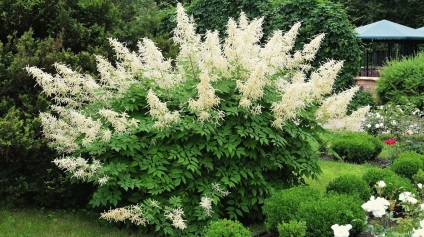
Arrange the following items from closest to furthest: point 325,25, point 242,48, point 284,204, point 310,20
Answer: point 284,204
point 242,48
point 325,25
point 310,20

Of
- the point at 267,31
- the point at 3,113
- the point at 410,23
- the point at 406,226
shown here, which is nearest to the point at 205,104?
the point at 406,226

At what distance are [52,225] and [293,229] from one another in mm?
2679

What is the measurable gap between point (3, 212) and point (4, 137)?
1044mm

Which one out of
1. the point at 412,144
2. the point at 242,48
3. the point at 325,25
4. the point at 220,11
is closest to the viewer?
the point at 242,48

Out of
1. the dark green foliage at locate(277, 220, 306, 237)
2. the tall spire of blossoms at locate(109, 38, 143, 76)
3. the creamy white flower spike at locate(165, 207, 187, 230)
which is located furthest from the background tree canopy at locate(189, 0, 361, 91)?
the dark green foliage at locate(277, 220, 306, 237)

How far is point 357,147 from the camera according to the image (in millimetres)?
9266

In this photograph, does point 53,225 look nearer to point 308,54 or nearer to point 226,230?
point 226,230

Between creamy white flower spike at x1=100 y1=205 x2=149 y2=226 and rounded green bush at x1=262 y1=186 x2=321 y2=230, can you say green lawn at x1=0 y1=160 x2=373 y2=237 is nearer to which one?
creamy white flower spike at x1=100 y1=205 x2=149 y2=226

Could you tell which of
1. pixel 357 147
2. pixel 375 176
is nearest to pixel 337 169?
pixel 357 147

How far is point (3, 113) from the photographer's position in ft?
18.9

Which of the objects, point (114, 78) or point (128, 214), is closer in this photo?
point (128, 214)

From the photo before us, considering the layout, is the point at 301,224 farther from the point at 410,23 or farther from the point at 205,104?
the point at 410,23

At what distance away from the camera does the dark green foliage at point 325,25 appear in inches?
547

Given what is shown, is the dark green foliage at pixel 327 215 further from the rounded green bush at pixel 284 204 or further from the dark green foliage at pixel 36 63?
the dark green foliage at pixel 36 63
